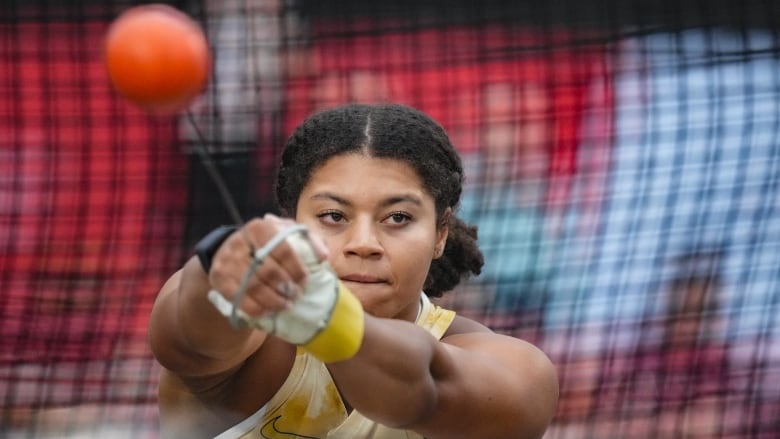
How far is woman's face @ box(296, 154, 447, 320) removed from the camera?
273 centimetres

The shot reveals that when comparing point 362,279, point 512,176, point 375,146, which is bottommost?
point 512,176

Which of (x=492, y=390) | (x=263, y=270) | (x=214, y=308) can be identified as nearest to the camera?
(x=263, y=270)

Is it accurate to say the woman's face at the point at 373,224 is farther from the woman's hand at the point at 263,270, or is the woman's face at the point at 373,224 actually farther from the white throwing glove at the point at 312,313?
the woman's hand at the point at 263,270

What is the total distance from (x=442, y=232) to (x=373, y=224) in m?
0.40

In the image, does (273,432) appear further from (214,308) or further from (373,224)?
(214,308)

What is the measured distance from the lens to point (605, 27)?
477cm

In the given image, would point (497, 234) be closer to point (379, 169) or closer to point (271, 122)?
point (271, 122)

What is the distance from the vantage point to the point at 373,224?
9.10ft

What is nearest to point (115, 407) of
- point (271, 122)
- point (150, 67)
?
point (271, 122)

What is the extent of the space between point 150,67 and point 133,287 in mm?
2607

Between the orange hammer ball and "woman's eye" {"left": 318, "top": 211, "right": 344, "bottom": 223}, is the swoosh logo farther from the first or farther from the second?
the orange hammer ball

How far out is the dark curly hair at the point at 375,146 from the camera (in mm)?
2873

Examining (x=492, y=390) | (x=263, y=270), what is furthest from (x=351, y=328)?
(x=492, y=390)

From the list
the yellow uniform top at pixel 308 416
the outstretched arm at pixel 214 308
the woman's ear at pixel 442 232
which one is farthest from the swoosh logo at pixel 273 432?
the woman's ear at pixel 442 232
